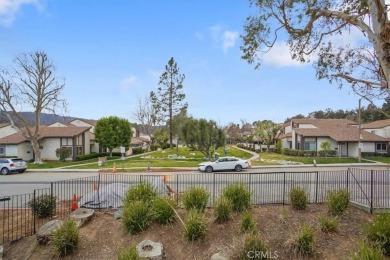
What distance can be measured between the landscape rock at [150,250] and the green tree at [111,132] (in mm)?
39137

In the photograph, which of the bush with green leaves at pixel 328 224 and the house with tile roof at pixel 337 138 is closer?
the bush with green leaves at pixel 328 224

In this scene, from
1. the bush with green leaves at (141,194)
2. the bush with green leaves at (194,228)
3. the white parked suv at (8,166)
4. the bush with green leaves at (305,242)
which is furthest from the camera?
the white parked suv at (8,166)

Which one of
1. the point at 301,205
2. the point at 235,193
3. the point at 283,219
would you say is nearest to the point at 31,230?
the point at 235,193

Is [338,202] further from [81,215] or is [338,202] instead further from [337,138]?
[337,138]

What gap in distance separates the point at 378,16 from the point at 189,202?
7530mm

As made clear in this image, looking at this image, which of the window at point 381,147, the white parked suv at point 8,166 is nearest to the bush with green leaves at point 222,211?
the white parked suv at point 8,166

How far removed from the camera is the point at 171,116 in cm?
5806

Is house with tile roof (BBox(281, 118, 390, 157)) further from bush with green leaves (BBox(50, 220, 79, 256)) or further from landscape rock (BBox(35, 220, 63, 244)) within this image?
landscape rock (BBox(35, 220, 63, 244))

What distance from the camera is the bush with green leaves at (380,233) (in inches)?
249

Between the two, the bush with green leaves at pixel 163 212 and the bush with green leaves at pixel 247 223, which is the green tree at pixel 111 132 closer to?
the bush with green leaves at pixel 163 212

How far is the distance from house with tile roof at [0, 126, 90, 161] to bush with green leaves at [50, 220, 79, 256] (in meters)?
34.5

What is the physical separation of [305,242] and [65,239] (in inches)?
232

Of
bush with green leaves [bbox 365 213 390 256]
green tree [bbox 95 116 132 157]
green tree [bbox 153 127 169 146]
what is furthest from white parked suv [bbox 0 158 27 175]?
green tree [bbox 153 127 169 146]

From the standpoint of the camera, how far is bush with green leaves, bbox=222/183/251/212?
8453 mm
